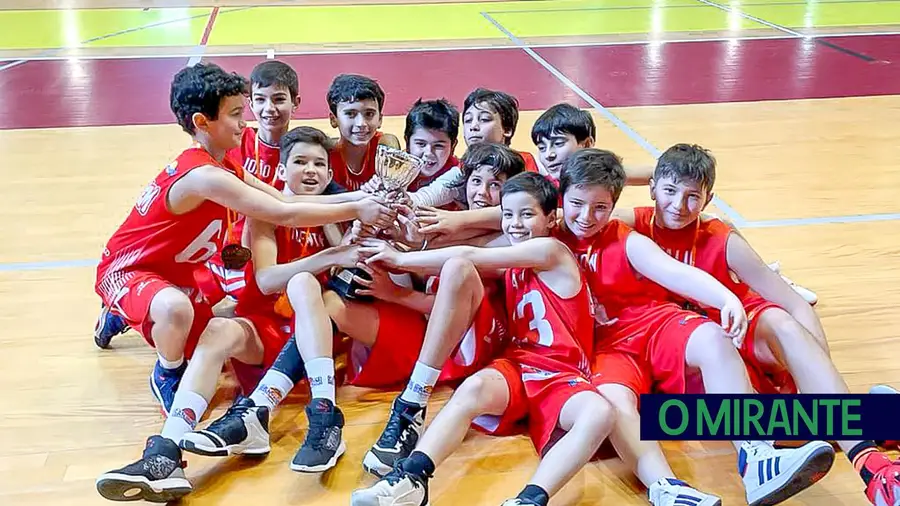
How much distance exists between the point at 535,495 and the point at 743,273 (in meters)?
0.83

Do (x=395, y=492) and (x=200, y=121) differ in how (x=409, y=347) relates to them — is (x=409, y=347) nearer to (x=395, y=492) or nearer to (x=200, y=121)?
(x=395, y=492)

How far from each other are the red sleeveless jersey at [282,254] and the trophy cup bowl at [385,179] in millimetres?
196

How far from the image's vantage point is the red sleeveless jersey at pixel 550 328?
83.4 inches

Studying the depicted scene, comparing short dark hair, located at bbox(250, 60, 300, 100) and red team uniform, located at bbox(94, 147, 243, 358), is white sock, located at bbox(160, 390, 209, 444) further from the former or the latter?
short dark hair, located at bbox(250, 60, 300, 100)

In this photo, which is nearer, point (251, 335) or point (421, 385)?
point (421, 385)

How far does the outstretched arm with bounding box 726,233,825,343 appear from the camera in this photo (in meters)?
2.17

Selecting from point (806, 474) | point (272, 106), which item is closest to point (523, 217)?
point (806, 474)

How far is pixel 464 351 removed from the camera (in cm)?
230

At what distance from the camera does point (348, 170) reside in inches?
104

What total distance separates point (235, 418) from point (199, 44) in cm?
555

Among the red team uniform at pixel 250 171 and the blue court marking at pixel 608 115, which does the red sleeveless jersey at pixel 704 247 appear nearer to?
the red team uniform at pixel 250 171

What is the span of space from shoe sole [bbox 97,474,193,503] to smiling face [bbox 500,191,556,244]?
0.98 m

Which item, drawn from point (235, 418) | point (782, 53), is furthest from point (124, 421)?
point (782, 53)

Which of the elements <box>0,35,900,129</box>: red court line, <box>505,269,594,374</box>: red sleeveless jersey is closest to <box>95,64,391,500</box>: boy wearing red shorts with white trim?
<box>505,269,594,374</box>: red sleeveless jersey
